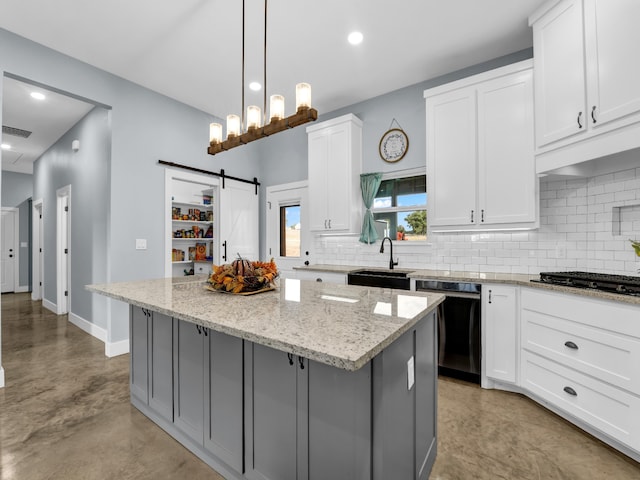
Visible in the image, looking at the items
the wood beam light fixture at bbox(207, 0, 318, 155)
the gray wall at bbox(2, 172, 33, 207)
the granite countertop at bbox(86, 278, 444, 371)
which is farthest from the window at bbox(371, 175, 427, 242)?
the gray wall at bbox(2, 172, 33, 207)

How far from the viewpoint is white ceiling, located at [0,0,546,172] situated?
96.6 inches

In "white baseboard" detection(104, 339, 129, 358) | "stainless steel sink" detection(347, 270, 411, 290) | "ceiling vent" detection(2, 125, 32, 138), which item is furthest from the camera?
"ceiling vent" detection(2, 125, 32, 138)

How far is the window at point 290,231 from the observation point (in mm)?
4773

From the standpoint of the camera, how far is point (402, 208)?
374cm

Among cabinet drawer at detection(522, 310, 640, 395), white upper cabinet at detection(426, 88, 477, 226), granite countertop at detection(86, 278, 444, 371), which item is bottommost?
cabinet drawer at detection(522, 310, 640, 395)

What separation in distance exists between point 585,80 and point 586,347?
5.78 feet

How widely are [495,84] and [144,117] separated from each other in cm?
376

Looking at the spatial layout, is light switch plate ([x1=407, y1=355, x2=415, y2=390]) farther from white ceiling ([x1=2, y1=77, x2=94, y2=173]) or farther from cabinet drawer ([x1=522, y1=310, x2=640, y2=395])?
white ceiling ([x1=2, y1=77, x2=94, y2=173])

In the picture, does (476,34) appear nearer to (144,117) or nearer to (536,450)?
(536,450)

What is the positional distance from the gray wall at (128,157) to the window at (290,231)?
5.22 feet

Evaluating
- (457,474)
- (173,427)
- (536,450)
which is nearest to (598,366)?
(536,450)

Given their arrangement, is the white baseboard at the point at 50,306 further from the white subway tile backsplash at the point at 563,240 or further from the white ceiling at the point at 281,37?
the white subway tile backsplash at the point at 563,240

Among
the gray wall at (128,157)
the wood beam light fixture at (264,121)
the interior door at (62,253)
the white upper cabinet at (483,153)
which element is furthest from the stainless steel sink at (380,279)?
the interior door at (62,253)

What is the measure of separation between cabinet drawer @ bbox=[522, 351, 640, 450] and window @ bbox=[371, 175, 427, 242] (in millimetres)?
1691
